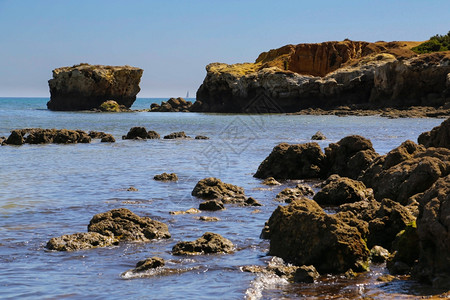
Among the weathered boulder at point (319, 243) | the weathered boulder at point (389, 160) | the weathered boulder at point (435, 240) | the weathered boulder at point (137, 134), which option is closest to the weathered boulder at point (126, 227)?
the weathered boulder at point (319, 243)

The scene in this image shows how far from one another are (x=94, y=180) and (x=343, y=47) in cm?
9461

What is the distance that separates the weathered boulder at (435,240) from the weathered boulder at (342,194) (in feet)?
17.5

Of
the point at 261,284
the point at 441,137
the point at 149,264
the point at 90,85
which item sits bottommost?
the point at 261,284

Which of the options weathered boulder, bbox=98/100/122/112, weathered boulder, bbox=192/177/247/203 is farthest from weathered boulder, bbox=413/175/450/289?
weathered boulder, bbox=98/100/122/112

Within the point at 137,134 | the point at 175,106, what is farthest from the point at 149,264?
the point at 175,106

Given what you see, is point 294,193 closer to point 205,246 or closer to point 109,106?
point 205,246

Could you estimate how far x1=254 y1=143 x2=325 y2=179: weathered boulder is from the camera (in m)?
18.3

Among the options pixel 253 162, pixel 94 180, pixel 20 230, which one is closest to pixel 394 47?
pixel 253 162

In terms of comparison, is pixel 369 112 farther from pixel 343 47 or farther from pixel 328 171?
pixel 328 171

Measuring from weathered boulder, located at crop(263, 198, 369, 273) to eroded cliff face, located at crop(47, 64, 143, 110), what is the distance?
92.3 metres

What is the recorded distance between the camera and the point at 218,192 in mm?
14500

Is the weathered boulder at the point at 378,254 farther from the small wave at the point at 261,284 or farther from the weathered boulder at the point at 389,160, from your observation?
the weathered boulder at the point at 389,160

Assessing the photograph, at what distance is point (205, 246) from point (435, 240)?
3.61 m

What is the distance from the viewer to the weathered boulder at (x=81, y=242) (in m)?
9.36
